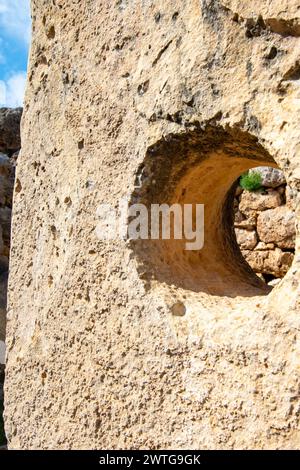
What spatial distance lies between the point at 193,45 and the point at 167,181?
0.48m

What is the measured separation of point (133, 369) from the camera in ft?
6.53

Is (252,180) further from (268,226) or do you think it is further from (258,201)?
(268,226)

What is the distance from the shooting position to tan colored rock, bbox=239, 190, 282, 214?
18.7 feet

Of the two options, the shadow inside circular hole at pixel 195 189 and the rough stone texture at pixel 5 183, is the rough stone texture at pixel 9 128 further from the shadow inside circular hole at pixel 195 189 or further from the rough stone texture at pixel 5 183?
the shadow inside circular hole at pixel 195 189

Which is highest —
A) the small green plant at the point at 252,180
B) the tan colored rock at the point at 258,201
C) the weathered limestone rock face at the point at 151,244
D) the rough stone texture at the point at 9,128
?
the rough stone texture at the point at 9,128

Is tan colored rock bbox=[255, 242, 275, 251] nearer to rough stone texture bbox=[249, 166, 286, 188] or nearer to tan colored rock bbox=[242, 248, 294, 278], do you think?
tan colored rock bbox=[242, 248, 294, 278]

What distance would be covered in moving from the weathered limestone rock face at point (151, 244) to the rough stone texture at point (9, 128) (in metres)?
2.39

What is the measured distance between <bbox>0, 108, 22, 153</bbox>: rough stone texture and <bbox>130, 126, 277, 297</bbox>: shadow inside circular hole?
3.10 m

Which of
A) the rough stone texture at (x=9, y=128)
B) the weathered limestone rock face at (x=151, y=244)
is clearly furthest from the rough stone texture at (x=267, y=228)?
the weathered limestone rock face at (x=151, y=244)

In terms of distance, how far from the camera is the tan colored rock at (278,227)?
5586 mm

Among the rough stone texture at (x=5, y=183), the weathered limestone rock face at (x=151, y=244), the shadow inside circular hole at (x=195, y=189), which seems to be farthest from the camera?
the rough stone texture at (x=5, y=183)

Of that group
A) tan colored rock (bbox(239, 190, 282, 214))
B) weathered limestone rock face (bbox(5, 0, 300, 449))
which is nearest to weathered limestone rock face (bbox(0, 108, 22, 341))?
weathered limestone rock face (bbox(5, 0, 300, 449))
